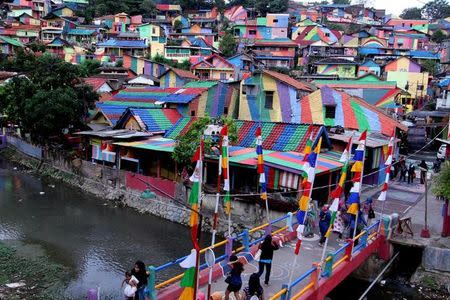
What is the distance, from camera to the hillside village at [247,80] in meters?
25.7

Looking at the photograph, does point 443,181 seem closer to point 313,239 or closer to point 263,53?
point 313,239

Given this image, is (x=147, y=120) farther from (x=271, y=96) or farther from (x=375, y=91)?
(x=375, y=91)

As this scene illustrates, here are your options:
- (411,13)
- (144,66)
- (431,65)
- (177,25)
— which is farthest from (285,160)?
(411,13)

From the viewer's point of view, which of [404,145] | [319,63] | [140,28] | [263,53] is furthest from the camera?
[140,28]

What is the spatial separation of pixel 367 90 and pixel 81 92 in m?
24.9

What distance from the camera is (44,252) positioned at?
1950 cm

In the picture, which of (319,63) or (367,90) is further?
(319,63)

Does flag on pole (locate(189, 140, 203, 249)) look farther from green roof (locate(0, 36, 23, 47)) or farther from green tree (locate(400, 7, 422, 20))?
green tree (locate(400, 7, 422, 20))

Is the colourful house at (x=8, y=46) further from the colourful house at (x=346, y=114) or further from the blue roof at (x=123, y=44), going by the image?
the colourful house at (x=346, y=114)

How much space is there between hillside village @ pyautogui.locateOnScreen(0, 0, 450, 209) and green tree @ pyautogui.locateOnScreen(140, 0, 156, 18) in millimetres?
316

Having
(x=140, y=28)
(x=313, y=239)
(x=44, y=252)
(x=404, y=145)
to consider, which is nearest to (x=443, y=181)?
(x=313, y=239)

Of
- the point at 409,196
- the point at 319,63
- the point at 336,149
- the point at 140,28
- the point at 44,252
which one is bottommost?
the point at 44,252

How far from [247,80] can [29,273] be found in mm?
20798

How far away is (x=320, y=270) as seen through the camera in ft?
40.4
